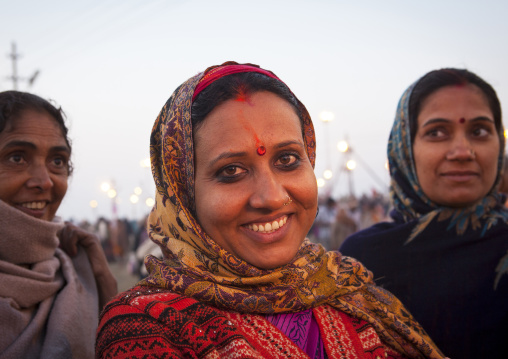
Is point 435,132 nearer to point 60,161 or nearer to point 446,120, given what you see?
point 446,120

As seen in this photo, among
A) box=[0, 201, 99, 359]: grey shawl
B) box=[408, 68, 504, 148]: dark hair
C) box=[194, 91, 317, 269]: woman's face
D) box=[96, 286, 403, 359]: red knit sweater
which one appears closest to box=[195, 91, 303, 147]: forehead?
box=[194, 91, 317, 269]: woman's face

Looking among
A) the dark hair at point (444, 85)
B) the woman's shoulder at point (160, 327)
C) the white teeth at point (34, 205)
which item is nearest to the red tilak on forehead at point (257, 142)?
the woman's shoulder at point (160, 327)

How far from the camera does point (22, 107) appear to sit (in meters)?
2.61

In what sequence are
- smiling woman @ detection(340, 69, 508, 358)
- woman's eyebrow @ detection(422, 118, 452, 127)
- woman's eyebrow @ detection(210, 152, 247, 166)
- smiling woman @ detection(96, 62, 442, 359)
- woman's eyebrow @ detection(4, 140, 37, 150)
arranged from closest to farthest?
smiling woman @ detection(96, 62, 442, 359), woman's eyebrow @ detection(210, 152, 247, 166), woman's eyebrow @ detection(4, 140, 37, 150), smiling woman @ detection(340, 69, 508, 358), woman's eyebrow @ detection(422, 118, 452, 127)

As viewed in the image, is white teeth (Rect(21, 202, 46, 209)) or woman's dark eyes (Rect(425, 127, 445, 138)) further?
woman's dark eyes (Rect(425, 127, 445, 138))

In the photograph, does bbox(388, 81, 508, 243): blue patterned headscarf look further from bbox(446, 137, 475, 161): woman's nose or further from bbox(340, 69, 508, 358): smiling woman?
bbox(446, 137, 475, 161): woman's nose

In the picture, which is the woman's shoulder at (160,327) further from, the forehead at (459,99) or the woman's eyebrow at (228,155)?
the forehead at (459,99)

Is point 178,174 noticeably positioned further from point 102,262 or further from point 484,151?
point 484,151

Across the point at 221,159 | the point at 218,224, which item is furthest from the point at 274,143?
the point at 218,224

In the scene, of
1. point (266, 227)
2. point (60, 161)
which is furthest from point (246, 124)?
point (60, 161)

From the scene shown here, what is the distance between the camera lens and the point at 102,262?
301cm

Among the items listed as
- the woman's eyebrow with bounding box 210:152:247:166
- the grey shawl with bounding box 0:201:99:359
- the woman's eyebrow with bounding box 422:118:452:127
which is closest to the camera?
the woman's eyebrow with bounding box 210:152:247:166

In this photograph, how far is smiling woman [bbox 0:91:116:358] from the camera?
2.30 metres

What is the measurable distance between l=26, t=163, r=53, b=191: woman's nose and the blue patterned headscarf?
2.42 meters
